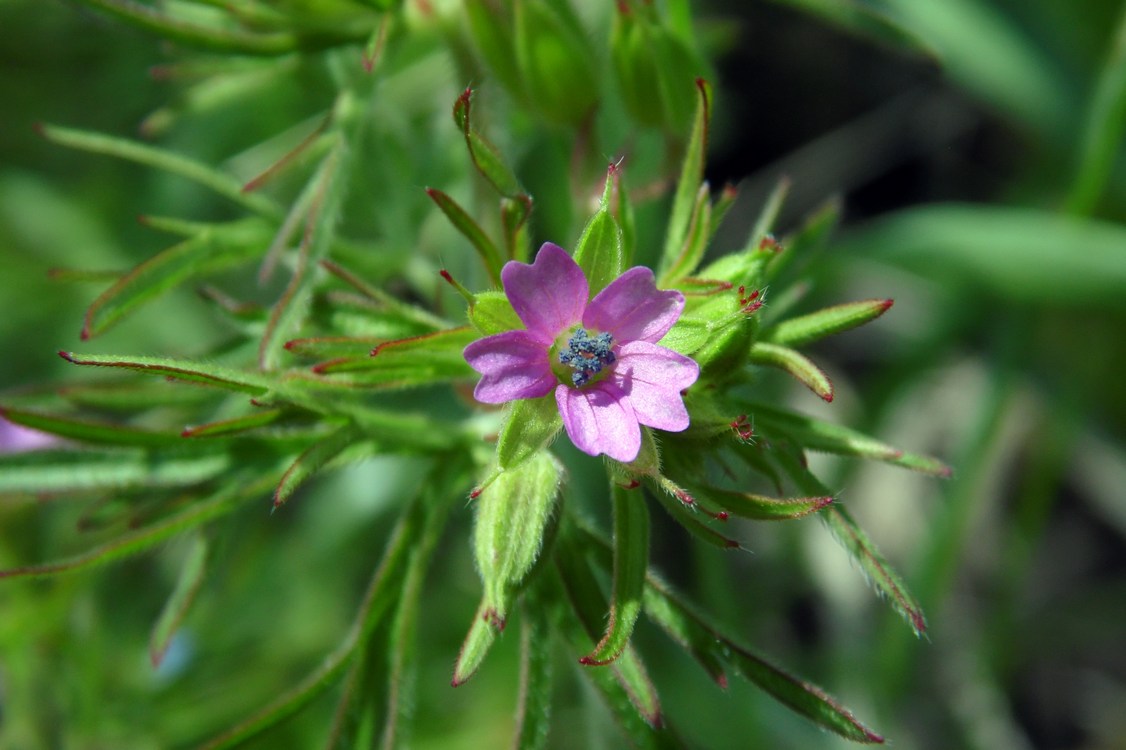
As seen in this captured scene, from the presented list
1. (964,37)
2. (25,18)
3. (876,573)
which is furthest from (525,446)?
(25,18)

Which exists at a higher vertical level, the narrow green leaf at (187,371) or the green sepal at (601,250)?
the green sepal at (601,250)

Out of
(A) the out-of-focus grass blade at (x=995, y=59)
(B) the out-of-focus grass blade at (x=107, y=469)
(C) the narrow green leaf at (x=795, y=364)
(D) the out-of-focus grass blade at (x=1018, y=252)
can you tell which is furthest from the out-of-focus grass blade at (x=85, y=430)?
(A) the out-of-focus grass blade at (x=995, y=59)

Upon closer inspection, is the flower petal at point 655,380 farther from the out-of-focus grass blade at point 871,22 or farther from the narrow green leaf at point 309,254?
the out-of-focus grass blade at point 871,22

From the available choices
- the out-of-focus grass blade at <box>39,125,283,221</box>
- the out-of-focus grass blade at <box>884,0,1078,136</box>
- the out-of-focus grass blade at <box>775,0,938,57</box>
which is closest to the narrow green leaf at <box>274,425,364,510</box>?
the out-of-focus grass blade at <box>39,125,283,221</box>

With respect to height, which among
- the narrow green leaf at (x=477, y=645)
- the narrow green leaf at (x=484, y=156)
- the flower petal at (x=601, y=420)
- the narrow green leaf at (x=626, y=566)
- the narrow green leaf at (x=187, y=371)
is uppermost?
the narrow green leaf at (x=484, y=156)

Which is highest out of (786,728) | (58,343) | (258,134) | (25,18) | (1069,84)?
(1069,84)

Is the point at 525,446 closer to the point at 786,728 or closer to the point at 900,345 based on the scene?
the point at 786,728
